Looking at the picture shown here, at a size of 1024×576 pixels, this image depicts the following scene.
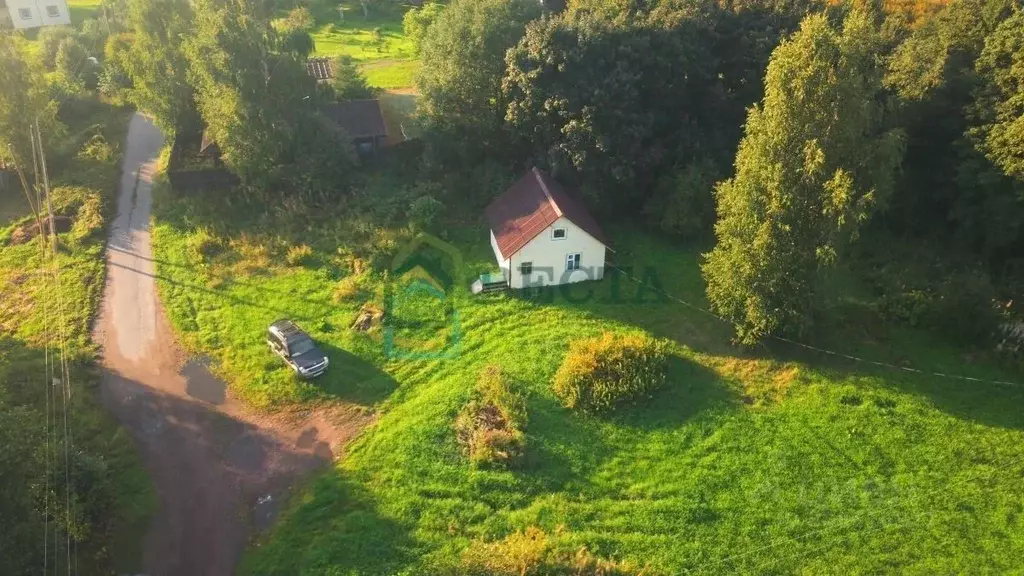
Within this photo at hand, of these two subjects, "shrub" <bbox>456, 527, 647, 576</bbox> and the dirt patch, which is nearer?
"shrub" <bbox>456, 527, 647, 576</bbox>

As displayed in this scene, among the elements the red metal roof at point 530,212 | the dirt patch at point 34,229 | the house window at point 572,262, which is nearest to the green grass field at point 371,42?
the red metal roof at point 530,212

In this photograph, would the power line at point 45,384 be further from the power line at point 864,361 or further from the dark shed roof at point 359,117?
the power line at point 864,361

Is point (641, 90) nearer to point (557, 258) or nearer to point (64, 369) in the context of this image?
point (557, 258)

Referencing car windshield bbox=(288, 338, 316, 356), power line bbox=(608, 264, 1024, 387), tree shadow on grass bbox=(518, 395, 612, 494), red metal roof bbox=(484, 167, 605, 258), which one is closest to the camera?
tree shadow on grass bbox=(518, 395, 612, 494)

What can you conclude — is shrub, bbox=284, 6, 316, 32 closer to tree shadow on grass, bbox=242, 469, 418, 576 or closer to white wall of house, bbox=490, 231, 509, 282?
white wall of house, bbox=490, 231, 509, 282

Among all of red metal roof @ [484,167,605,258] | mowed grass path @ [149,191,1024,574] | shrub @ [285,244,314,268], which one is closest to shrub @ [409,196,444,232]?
red metal roof @ [484,167,605,258]

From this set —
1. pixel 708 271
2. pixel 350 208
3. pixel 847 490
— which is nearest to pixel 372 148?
pixel 350 208
